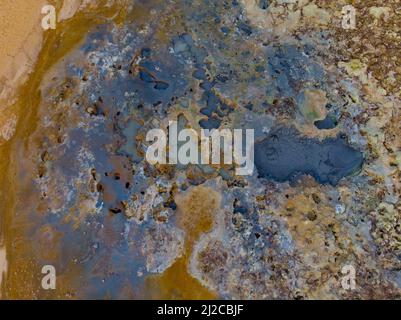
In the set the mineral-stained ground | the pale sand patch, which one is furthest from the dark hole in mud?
the pale sand patch

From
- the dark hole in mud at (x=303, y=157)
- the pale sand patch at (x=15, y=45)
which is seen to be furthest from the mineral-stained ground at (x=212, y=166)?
the pale sand patch at (x=15, y=45)

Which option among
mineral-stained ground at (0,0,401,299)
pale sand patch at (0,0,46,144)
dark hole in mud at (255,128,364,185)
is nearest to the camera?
mineral-stained ground at (0,0,401,299)

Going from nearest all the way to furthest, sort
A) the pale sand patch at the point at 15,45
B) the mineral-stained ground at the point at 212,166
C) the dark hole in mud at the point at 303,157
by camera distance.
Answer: the mineral-stained ground at the point at 212,166
the dark hole in mud at the point at 303,157
the pale sand patch at the point at 15,45

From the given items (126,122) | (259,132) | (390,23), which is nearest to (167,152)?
(126,122)

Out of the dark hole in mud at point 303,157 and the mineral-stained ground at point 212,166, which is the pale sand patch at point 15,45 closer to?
the mineral-stained ground at point 212,166

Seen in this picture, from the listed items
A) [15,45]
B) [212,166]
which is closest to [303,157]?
[212,166]

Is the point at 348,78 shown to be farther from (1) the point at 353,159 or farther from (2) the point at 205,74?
(2) the point at 205,74

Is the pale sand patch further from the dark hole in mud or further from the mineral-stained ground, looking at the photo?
the dark hole in mud
